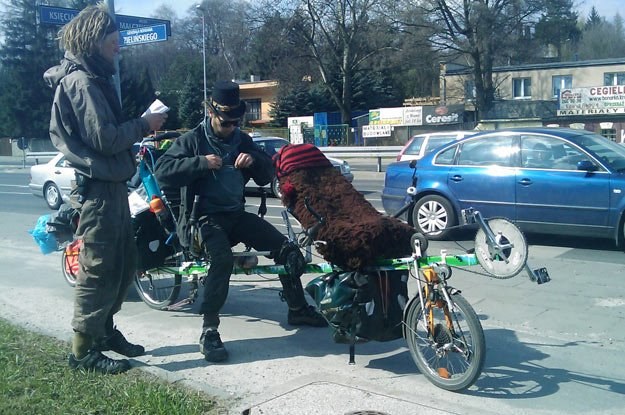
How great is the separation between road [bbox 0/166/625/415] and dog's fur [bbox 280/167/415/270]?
852 mm

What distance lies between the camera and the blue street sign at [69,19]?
1389cm

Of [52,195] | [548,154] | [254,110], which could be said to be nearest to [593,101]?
[254,110]

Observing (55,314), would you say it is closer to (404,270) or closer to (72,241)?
(72,241)

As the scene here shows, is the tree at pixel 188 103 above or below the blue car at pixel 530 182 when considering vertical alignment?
above

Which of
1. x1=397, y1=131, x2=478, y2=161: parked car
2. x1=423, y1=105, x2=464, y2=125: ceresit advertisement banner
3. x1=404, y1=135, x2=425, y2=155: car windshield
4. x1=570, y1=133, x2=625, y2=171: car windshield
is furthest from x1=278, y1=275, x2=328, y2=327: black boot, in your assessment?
x1=423, y1=105, x2=464, y2=125: ceresit advertisement banner

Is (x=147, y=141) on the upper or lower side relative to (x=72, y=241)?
upper

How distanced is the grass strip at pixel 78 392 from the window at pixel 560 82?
Answer: 5422cm

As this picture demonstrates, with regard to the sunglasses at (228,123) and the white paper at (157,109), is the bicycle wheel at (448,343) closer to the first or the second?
the sunglasses at (228,123)

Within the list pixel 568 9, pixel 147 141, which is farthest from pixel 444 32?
pixel 147 141

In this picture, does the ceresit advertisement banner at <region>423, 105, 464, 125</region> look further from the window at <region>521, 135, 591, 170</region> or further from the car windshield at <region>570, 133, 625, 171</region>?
the window at <region>521, 135, 591, 170</region>

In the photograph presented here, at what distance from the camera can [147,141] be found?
24.0 ft

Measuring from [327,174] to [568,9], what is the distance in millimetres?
45112

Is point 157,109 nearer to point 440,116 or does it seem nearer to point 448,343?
point 448,343

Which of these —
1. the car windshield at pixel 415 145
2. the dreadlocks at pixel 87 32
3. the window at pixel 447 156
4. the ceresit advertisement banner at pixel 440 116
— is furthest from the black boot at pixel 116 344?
the ceresit advertisement banner at pixel 440 116
